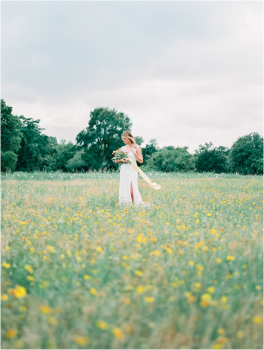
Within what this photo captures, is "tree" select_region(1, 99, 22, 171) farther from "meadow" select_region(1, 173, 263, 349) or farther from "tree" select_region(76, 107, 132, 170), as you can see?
"meadow" select_region(1, 173, 263, 349)

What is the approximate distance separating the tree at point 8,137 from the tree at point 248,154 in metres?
30.2

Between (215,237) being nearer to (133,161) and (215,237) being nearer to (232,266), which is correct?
(232,266)

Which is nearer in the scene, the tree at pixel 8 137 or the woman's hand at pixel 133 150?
the woman's hand at pixel 133 150

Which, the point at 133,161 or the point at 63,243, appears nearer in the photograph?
the point at 63,243

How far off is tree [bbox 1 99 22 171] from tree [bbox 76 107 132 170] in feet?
49.7

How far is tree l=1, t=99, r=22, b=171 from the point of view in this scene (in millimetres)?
34219

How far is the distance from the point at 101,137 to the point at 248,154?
933 inches

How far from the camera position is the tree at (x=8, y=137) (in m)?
34.2

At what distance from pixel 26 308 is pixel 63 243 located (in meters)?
1.59

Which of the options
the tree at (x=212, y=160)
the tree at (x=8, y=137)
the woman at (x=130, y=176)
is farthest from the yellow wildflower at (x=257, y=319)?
the tree at (x=212, y=160)

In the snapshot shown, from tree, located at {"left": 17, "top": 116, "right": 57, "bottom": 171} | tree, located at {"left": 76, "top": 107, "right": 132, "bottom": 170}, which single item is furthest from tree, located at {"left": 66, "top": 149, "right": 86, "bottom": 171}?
tree, located at {"left": 17, "top": 116, "right": 57, "bottom": 171}

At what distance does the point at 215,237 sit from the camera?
15.9 feet

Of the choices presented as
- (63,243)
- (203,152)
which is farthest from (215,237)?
(203,152)

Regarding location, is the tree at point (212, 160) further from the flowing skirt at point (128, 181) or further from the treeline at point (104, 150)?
the flowing skirt at point (128, 181)
